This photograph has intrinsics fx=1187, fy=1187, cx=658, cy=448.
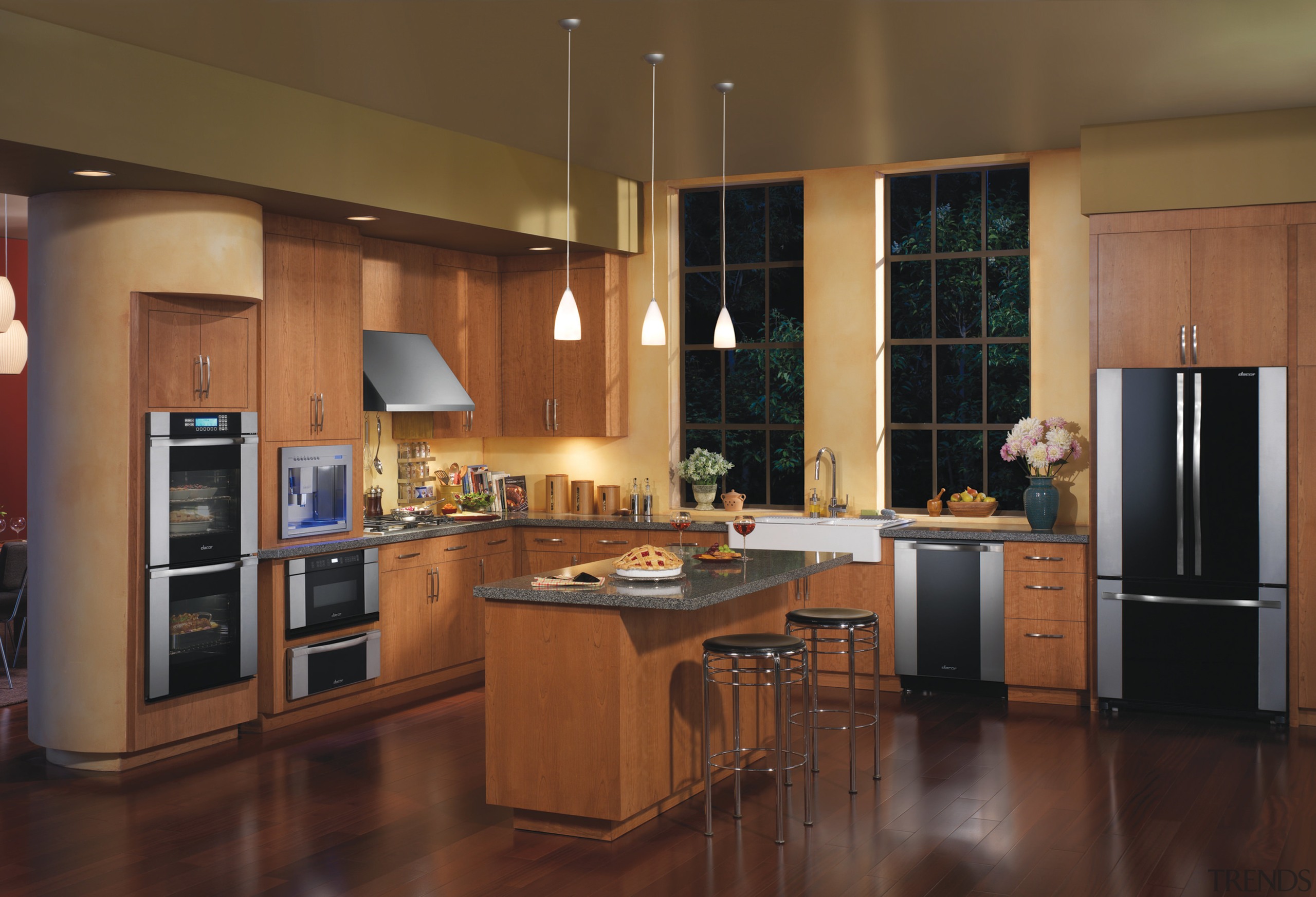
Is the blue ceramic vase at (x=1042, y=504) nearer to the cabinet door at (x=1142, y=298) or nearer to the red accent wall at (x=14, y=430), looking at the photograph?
the cabinet door at (x=1142, y=298)

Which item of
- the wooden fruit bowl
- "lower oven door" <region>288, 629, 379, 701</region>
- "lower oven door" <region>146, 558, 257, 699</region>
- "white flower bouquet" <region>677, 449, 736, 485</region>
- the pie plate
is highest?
"white flower bouquet" <region>677, 449, 736, 485</region>

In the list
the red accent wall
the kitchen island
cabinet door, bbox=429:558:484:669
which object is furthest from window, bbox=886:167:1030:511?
the red accent wall

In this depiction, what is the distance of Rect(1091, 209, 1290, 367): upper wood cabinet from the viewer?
5926mm

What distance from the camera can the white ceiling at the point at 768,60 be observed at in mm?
4309

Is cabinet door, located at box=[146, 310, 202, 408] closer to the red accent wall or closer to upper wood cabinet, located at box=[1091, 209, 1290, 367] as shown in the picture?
the red accent wall

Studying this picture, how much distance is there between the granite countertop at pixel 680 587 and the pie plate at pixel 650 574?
2 centimetres

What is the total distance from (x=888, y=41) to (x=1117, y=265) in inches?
87.5

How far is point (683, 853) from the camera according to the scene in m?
4.14

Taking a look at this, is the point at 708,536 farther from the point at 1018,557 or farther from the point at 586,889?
the point at 586,889

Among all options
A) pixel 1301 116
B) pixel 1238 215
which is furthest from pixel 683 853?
pixel 1301 116

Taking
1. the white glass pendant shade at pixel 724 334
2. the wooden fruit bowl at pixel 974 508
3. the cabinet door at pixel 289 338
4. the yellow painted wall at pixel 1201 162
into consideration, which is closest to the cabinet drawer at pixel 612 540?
the wooden fruit bowl at pixel 974 508

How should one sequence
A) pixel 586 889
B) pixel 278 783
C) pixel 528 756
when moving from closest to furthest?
pixel 586 889
pixel 528 756
pixel 278 783

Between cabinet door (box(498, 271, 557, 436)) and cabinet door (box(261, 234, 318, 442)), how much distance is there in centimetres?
182
